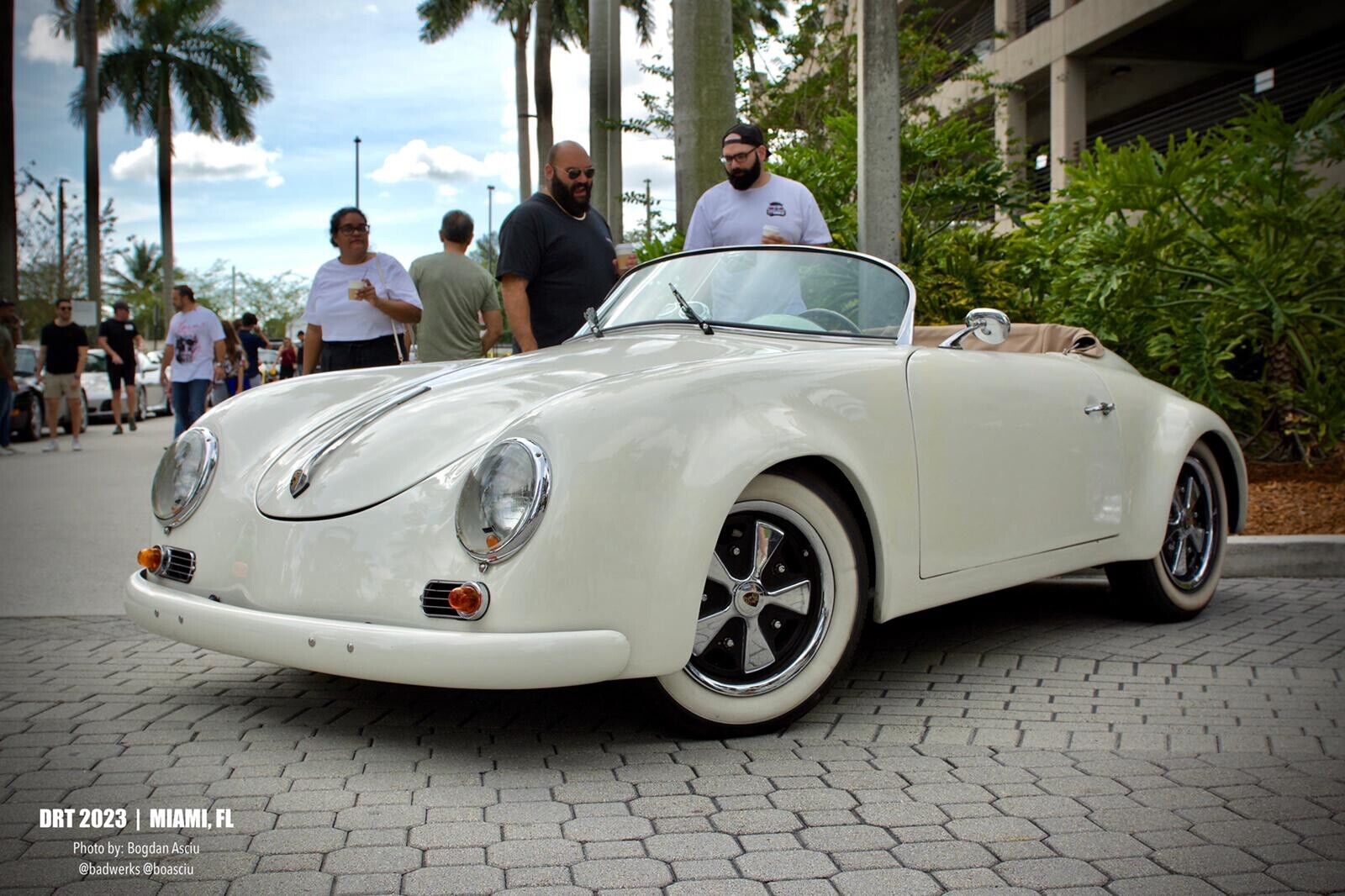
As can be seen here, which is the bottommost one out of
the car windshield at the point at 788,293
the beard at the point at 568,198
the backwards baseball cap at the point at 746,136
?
the car windshield at the point at 788,293

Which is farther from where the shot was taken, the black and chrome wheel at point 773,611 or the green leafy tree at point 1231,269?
the green leafy tree at point 1231,269

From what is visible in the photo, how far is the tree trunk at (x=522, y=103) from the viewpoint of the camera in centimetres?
3092

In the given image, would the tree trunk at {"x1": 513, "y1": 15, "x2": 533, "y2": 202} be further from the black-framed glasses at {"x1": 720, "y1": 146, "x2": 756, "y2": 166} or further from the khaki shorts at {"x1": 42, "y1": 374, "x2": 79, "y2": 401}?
the black-framed glasses at {"x1": 720, "y1": 146, "x2": 756, "y2": 166}

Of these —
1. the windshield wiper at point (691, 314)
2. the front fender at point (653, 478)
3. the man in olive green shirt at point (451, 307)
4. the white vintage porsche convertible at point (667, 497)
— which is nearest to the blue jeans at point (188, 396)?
the man in olive green shirt at point (451, 307)

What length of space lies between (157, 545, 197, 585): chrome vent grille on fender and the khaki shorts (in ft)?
42.4

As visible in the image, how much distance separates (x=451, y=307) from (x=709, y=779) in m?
4.92

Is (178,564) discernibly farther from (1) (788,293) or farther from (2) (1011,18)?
(2) (1011,18)

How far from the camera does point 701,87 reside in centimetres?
927

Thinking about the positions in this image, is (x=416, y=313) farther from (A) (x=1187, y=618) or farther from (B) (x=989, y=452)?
(A) (x=1187, y=618)

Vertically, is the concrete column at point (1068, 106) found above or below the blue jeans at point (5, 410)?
above

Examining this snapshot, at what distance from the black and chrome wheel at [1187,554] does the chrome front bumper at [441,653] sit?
2.71 m

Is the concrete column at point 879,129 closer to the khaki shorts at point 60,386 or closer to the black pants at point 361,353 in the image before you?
the black pants at point 361,353

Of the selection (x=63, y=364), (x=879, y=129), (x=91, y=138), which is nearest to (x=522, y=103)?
(x=91, y=138)

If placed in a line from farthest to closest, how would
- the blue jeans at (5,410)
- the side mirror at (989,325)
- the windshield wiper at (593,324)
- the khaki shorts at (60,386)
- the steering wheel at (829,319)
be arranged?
the khaki shorts at (60,386) → the blue jeans at (5,410) → the windshield wiper at (593,324) → the steering wheel at (829,319) → the side mirror at (989,325)
